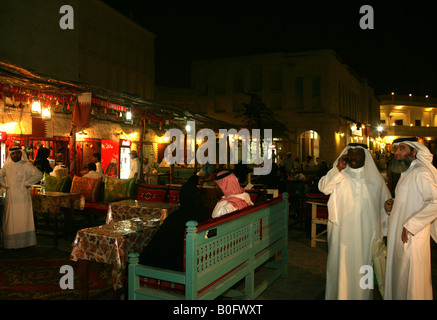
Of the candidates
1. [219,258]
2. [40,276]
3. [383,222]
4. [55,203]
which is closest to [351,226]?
[383,222]

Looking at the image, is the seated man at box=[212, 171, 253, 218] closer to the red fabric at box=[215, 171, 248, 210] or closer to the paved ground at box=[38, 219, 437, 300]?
the red fabric at box=[215, 171, 248, 210]

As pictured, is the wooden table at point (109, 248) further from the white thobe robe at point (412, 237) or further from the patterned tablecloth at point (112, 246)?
the white thobe robe at point (412, 237)

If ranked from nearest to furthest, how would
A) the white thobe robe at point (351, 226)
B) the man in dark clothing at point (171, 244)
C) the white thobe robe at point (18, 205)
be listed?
the man in dark clothing at point (171, 244) < the white thobe robe at point (351, 226) < the white thobe robe at point (18, 205)

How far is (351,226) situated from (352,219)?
3.2 inches

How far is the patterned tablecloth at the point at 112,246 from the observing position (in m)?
4.27

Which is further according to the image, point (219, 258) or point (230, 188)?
point (230, 188)

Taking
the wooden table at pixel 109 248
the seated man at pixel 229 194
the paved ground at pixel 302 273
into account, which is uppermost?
the seated man at pixel 229 194

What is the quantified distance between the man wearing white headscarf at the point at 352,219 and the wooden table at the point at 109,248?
2.39 metres

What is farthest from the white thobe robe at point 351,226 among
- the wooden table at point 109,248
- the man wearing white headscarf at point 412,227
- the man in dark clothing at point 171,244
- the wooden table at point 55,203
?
the wooden table at point 55,203

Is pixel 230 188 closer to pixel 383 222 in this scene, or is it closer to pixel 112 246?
pixel 112 246

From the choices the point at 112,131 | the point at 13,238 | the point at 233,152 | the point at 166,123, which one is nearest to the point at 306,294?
the point at 13,238

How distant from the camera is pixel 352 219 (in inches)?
165

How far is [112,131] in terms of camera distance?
48.6 feet

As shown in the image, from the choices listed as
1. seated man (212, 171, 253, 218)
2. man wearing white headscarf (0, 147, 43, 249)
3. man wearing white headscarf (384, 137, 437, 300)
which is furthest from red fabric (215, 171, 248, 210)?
man wearing white headscarf (0, 147, 43, 249)
